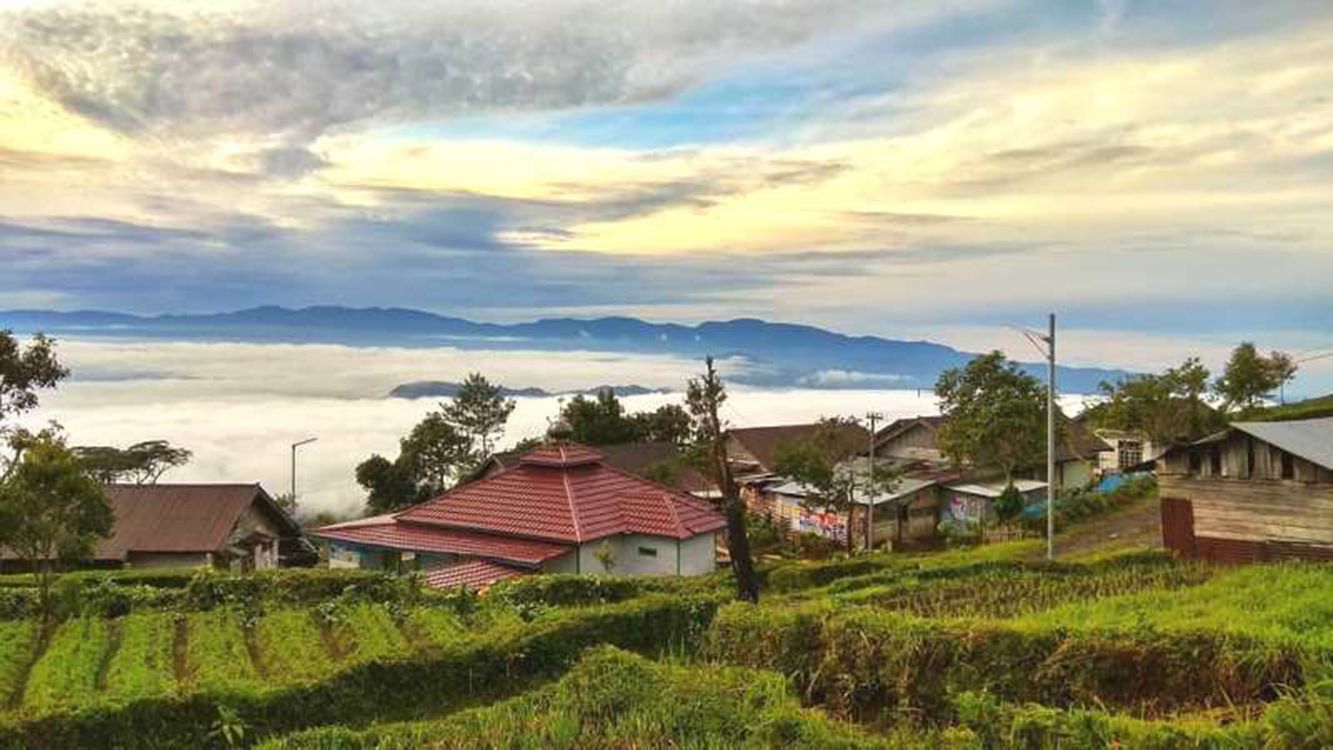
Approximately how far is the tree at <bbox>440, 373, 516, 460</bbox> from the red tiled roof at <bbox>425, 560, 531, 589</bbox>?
36466mm

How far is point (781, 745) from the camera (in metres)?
8.30

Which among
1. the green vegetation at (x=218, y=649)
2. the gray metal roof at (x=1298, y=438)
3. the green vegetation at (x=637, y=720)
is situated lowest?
the green vegetation at (x=218, y=649)

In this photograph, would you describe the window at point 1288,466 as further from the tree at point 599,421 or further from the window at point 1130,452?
the tree at point 599,421

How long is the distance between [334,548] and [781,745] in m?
27.6

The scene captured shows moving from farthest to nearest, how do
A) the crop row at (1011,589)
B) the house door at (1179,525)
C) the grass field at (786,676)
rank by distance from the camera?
the house door at (1179,525) < the crop row at (1011,589) < the grass field at (786,676)

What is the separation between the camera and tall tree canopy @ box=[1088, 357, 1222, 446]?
52.8m

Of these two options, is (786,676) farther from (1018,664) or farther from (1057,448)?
(1057,448)

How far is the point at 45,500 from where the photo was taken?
66.0ft

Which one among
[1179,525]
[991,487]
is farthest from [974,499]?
[1179,525]

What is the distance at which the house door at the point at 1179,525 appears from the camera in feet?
87.7

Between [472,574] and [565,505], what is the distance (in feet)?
13.0

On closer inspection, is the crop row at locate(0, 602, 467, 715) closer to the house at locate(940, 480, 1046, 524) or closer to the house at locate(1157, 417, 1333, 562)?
the house at locate(1157, 417, 1333, 562)

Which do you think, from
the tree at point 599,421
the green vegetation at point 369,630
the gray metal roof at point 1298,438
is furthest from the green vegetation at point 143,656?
the tree at point 599,421

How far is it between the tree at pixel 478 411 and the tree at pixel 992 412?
104 feet
